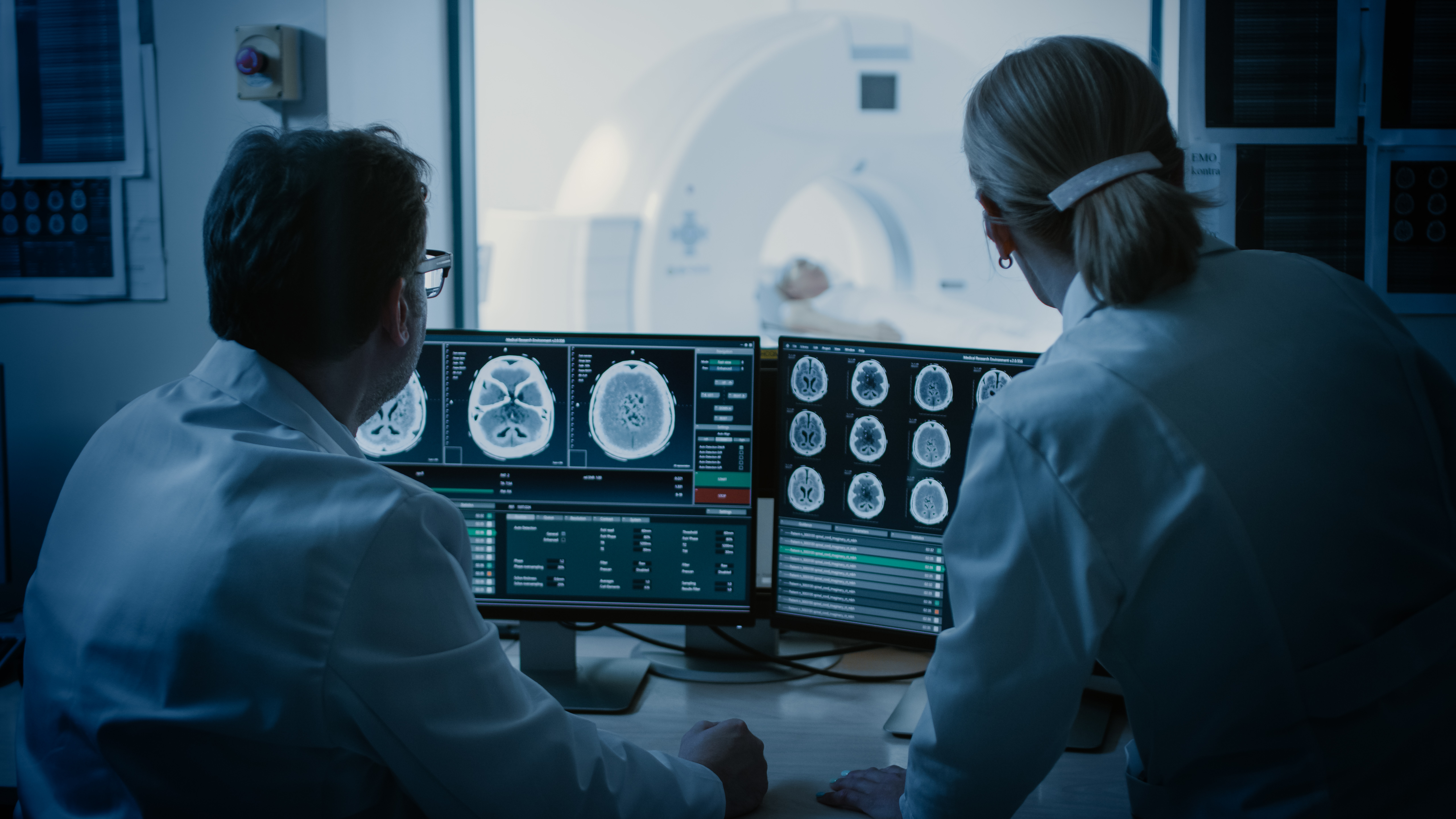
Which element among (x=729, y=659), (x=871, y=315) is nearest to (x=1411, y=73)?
(x=729, y=659)

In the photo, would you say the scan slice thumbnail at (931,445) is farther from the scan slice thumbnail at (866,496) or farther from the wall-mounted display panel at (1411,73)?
the wall-mounted display panel at (1411,73)

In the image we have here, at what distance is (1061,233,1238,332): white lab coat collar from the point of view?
0.86m

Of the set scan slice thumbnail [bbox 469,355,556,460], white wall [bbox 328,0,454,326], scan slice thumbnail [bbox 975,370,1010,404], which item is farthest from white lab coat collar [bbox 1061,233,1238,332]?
white wall [bbox 328,0,454,326]

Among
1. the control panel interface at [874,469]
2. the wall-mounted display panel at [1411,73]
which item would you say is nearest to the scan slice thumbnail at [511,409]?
the control panel interface at [874,469]

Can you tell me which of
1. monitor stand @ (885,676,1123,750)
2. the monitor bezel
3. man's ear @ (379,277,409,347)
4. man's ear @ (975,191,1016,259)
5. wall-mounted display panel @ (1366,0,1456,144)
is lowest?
monitor stand @ (885,676,1123,750)

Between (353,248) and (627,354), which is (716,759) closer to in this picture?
(627,354)

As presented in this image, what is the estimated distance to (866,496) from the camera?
136 cm

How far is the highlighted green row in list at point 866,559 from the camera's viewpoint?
4.40 feet

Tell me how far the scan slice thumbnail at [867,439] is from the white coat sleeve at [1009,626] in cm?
49

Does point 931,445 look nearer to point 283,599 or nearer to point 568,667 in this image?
point 568,667

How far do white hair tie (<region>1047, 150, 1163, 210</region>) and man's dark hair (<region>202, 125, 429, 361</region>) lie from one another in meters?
0.60

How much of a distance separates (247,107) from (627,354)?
33.7 inches

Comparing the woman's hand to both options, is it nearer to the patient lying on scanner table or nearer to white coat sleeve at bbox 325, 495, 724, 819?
white coat sleeve at bbox 325, 495, 724, 819

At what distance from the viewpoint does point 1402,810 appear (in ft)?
2.65
